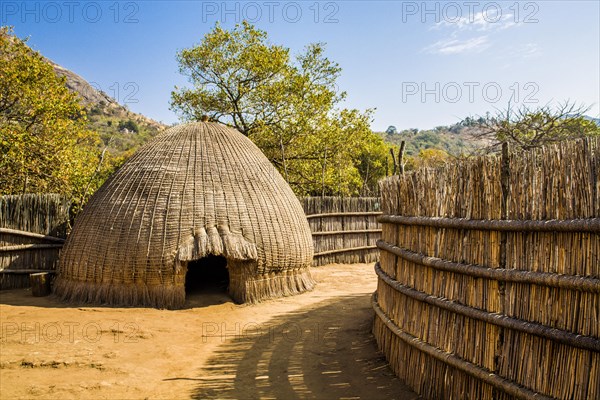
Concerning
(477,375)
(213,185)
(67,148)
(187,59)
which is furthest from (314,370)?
(187,59)

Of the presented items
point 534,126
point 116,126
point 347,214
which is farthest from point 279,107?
point 116,126

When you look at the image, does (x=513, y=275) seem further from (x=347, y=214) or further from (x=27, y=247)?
(x=347, y=214)

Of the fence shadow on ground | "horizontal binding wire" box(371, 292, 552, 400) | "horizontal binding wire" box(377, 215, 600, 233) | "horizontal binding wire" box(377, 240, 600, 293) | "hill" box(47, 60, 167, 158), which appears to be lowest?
the fence shadow on ground

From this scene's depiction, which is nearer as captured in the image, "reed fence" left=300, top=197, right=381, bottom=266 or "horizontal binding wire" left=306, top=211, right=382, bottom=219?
"horizontal binding wire" left=306, top=211, right=382, bottom=219

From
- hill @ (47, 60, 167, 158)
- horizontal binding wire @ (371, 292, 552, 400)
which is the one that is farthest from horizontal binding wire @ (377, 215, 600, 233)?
hill @ (47, 60, 167, 158)

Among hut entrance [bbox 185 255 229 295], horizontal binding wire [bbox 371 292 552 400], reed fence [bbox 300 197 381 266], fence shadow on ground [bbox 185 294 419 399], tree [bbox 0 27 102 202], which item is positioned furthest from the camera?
reed fence [bbox 300 197 381 266]

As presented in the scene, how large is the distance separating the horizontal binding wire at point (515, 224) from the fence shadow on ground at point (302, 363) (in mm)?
1913

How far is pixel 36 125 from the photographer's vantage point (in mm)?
14547

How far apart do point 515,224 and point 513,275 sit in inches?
17.0

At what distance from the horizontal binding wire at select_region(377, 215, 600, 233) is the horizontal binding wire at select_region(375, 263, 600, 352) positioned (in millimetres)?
758

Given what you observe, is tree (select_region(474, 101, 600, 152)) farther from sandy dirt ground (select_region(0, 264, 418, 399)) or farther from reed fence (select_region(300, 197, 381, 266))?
Answer: reed fence (select_region(300, 197, 381, 266))

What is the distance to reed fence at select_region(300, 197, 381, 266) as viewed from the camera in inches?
600

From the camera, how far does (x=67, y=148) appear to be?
14594mm

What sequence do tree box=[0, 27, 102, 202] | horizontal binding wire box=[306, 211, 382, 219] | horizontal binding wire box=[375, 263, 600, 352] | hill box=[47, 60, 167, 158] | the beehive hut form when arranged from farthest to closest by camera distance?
hill box=[47, 60, 167, 158], horizontal binding wire box=[306, 211, 382, 219], tree box=[0, 27, 102, 202], the beehive hut, horizontal binding wire box=[375, 263, 600, 352]
